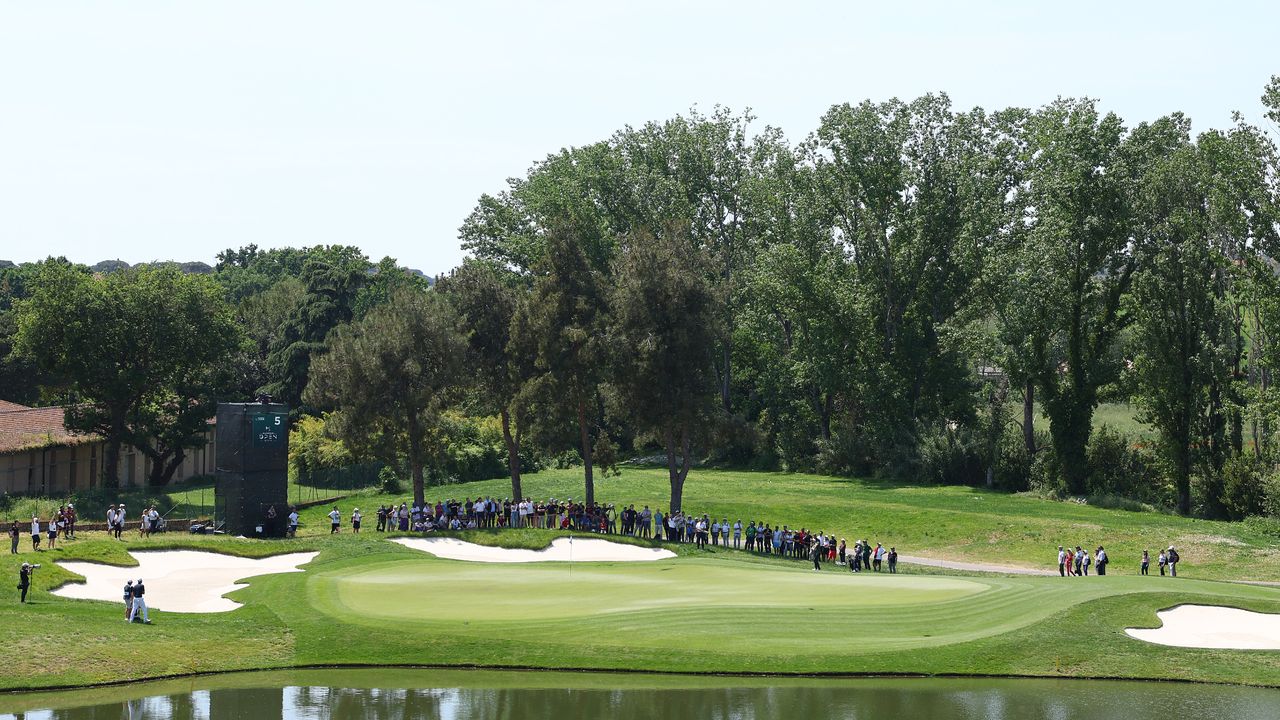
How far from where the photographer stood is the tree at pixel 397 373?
6066 cm

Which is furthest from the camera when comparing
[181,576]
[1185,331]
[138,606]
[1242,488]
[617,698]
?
[1185,331]

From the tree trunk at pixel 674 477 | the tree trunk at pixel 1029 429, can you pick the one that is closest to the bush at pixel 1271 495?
the tree trunk at pixel 1029 429

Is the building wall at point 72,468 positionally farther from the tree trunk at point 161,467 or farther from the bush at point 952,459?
the bush at point 952,459

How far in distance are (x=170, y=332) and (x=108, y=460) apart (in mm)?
9544

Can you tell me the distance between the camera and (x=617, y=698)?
29906 mm

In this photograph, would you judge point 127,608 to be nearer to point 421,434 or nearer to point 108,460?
point 421,434

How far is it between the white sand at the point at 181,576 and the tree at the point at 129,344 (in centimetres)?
3087

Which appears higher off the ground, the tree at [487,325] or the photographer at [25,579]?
the tree at [487,325]

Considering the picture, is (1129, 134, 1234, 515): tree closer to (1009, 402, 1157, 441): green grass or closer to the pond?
(1009, 402, 1157, 441): green grass

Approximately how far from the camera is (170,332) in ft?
257

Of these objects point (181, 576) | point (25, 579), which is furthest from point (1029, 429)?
point (25, 579)

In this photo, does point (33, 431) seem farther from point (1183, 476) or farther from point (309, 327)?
point (1183, 476)

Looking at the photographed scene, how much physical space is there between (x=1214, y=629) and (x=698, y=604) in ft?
49.4

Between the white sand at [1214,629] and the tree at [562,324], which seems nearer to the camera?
the white sand at [1214,629]
